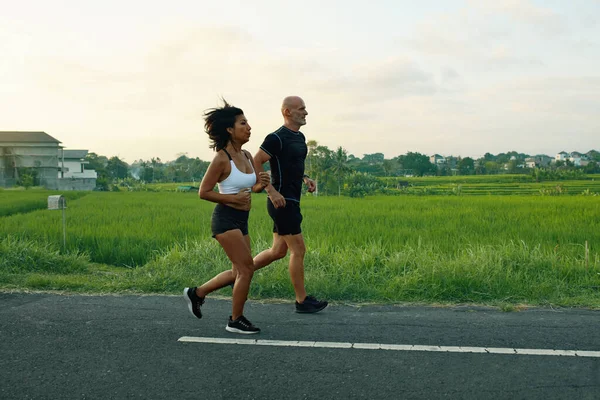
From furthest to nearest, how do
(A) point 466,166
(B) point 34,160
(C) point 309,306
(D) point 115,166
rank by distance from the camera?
(D) point 115,166
(A) point 466,166
(B) point 34,160
(C) point 309,306

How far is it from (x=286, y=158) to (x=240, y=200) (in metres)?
0.72

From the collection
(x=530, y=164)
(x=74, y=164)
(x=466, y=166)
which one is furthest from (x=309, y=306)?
(x=530, y=164)

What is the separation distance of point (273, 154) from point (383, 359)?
190cm

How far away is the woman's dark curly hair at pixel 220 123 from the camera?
3971 millimetres

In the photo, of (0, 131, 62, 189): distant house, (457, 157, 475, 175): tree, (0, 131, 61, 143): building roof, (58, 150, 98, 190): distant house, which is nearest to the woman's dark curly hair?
(0, 131, 62, 189): distant house

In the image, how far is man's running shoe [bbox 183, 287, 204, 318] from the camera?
4184 millimetres

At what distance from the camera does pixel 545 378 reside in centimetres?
302

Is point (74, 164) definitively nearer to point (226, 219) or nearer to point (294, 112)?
point (294, 112)

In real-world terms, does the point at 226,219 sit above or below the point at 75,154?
below

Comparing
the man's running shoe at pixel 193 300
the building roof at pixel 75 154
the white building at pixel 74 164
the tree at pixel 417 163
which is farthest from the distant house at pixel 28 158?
the man's running shoe at pixel 193 300

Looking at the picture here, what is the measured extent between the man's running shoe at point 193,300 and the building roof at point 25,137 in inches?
2296

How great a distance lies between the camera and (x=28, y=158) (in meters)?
53.2

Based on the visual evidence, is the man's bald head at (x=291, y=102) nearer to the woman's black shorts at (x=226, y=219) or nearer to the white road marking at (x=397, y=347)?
the woman's black shorts at (x=226, y=219)

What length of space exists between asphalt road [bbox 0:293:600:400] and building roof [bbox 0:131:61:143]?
2291 inches
